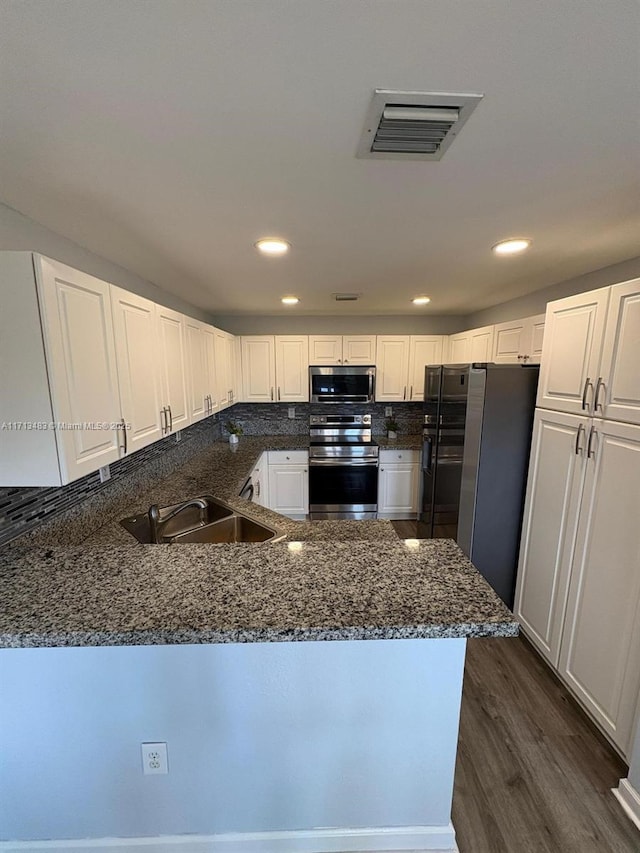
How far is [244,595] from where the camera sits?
3.22 feet

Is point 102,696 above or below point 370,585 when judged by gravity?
below

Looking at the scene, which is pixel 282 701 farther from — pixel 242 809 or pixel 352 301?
pixel 352 301

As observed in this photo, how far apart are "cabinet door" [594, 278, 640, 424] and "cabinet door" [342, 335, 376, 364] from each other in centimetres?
242

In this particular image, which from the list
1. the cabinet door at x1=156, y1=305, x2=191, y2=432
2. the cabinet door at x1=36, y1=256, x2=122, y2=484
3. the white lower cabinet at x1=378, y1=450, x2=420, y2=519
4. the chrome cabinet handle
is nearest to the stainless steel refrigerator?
the chrome cabinet handle

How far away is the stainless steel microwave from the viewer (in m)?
3.73

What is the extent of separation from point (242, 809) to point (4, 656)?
35.9 inches

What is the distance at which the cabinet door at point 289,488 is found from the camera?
3721 millimetres

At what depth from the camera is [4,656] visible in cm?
98

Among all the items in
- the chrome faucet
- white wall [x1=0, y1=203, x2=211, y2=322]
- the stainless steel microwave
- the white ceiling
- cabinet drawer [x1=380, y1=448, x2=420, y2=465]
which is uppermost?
the white ceiling

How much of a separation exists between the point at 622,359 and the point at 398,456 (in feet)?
7.82

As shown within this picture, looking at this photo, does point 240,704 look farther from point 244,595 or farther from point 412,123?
point 412,123

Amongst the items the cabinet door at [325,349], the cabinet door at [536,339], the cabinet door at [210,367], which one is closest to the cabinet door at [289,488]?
the cabinet door at [210,367]

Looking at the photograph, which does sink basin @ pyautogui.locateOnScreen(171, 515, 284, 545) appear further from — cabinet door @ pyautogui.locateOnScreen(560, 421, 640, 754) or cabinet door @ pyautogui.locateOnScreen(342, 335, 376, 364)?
cabinet door @ pyautogui.locateOnScreen(342, 335, 376, 364)

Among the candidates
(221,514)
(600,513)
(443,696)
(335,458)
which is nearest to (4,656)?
(221,514)
